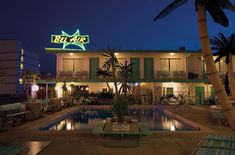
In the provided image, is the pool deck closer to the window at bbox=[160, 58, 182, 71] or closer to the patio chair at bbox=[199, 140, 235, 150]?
the patio chair at bbox=[199, 140, 235, 150]

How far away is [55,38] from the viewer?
31.6 metres

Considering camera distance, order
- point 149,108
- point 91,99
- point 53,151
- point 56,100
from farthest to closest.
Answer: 1. point 91,99
2. point 149,108
3. point 56,100
4. point 53,151

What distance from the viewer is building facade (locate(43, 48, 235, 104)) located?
2839cm

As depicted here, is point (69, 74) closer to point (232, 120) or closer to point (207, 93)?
point (207, 93)

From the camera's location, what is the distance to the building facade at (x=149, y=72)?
93.1 feet

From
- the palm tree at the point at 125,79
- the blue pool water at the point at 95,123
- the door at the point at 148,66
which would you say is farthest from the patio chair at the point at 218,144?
the door at the point at 148,66

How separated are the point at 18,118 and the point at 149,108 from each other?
13260mm

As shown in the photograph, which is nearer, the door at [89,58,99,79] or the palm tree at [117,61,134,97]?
the palm tree at [117,61,134,97]

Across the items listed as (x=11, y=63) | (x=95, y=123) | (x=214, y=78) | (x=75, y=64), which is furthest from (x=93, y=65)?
(x=11, y=63)

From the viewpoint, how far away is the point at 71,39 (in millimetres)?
31266

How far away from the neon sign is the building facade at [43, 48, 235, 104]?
6.02ft

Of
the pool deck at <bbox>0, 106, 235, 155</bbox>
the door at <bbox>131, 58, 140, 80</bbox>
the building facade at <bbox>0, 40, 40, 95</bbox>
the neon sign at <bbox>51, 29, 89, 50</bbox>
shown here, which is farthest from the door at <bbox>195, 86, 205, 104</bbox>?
the building facade at <bbox>0, 40, 40, 95</bbox>

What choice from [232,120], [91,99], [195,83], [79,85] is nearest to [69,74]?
[79,85]

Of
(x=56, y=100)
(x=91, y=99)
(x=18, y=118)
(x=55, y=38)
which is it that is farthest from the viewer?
(x=55, y=38)
